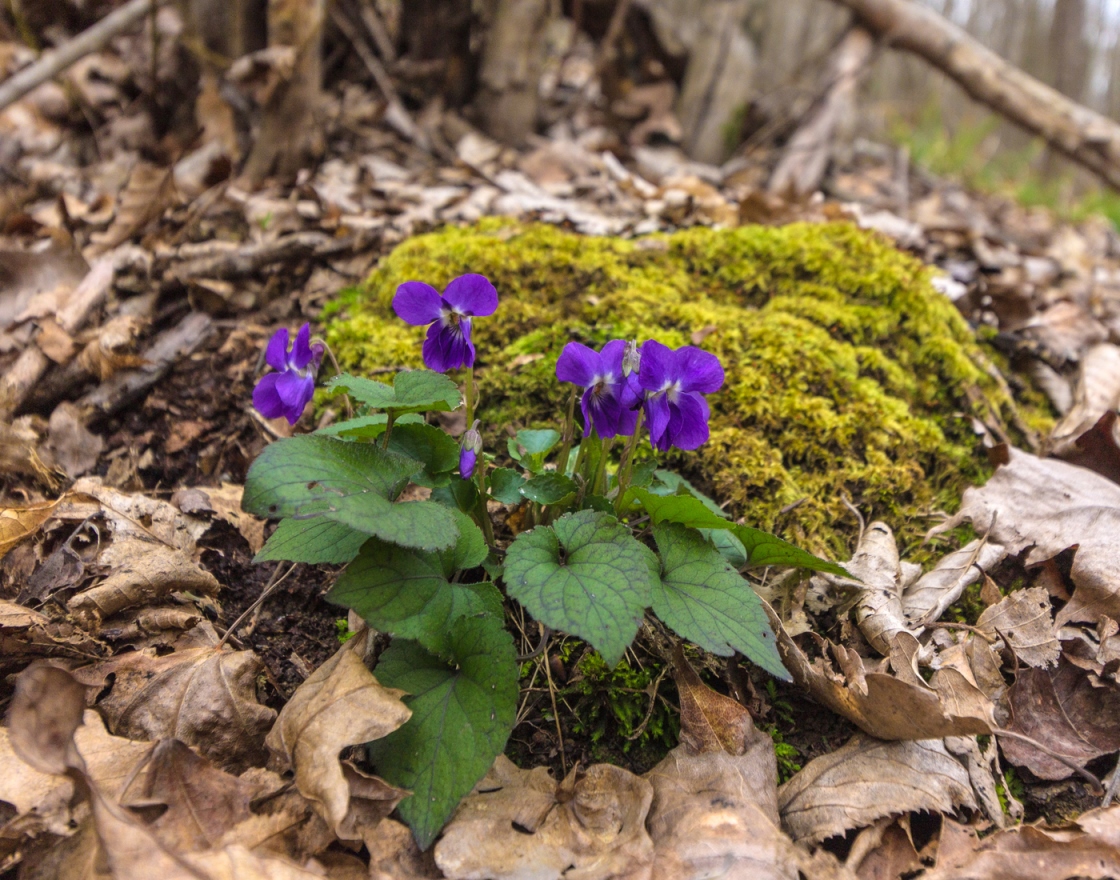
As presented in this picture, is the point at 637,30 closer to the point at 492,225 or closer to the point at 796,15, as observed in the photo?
the point at 796,15

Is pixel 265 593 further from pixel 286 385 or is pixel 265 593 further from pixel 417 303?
pixel 417 303

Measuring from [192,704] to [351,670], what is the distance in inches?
14.6

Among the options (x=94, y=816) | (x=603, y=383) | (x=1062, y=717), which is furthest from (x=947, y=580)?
(x=94, y=816)

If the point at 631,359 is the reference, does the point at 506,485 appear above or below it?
below

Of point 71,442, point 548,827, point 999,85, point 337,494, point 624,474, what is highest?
point 999,85

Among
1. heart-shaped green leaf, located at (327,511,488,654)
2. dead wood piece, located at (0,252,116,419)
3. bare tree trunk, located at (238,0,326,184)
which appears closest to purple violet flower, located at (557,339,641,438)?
heart-shaped green leaf, located at (327,511,488,654)

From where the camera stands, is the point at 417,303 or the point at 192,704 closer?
the point at 192,704

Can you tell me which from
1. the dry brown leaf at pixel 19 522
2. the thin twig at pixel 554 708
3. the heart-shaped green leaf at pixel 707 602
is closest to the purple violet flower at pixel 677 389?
the heart-shaped green leaf at pixel 707 602

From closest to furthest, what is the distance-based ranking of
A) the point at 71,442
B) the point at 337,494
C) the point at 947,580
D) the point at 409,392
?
the point at 337,494 → the point at 409,392 → the point at 947,580 → the point at 71,442

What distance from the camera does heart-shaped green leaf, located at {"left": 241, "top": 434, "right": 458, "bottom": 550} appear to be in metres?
1.32

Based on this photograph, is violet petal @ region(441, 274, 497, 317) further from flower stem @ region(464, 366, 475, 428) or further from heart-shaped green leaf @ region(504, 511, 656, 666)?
heart-shaped green leaf @ region(504, 511, 656, 666)

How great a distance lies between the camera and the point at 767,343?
2.73 meters

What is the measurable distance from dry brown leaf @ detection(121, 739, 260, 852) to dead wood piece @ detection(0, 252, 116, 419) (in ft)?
5.77

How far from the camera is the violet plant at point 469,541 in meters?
1.39
